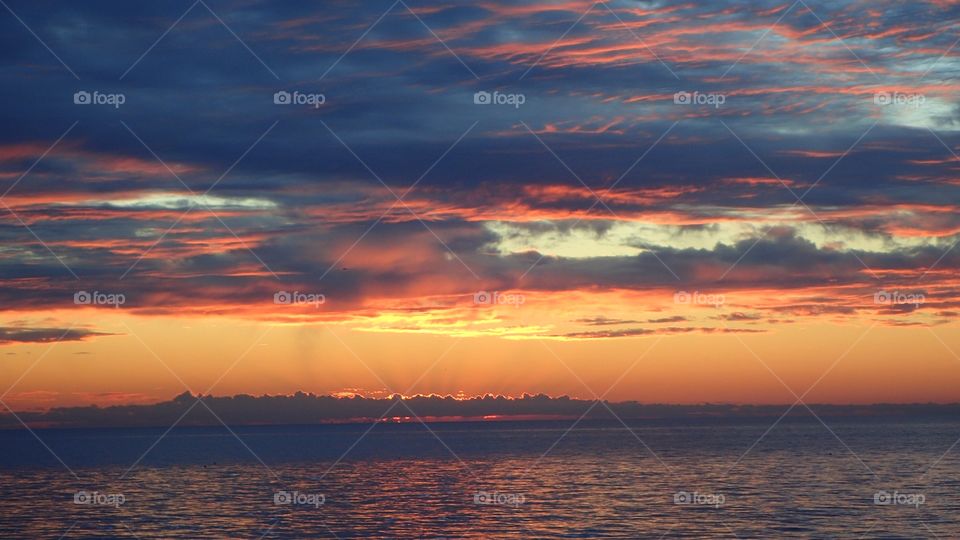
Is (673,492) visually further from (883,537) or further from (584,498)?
(883,537)

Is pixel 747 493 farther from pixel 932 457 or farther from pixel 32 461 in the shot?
pixel 32 461

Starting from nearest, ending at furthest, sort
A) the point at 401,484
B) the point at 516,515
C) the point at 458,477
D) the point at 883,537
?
the point at 883,537 → the point at 516,515 → the point at 401,484 → the point at 458,477

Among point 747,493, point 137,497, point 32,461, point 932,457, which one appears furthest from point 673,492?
point 32,461

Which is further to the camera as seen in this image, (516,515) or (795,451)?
(795,451)

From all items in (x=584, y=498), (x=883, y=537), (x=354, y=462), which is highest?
(x=354, y=462)

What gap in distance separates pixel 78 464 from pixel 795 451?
121 meters

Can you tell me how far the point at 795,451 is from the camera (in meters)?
171

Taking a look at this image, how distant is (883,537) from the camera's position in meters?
66.6

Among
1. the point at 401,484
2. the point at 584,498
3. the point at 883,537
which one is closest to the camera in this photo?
the point at 883,537

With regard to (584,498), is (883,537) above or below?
below

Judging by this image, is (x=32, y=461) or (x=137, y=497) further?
(x=32, y=461)

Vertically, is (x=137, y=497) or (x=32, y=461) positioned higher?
(x=32, y=461)

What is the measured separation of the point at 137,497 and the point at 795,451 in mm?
113957

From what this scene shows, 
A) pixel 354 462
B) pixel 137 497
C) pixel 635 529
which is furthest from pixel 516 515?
pixel 354 462
